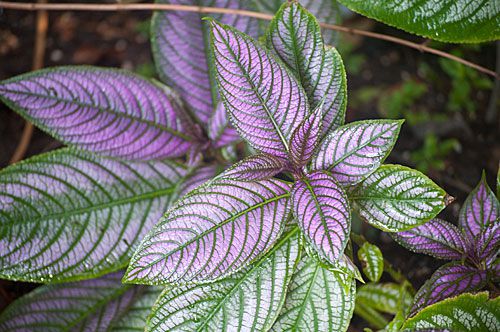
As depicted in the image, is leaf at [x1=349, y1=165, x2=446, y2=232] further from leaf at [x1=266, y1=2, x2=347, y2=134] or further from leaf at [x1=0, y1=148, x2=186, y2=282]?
leaf at [x1=0, y1=148, x2=186, y2=282]

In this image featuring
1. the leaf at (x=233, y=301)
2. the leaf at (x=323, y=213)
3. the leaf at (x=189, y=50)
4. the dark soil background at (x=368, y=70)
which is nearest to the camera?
the leaf at (x=323, y=213)

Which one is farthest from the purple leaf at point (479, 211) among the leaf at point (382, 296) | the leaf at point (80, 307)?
the leaf at point (80, 307)

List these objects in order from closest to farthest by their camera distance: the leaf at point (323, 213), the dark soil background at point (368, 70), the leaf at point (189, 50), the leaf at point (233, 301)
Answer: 1. the leaf at point (323, 213)
2. the leaf at point (233, 301)
3. the leaf at point (189, 50)
4. the dark soil background at point (368, 70)

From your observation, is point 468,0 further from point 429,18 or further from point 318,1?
point 318,1

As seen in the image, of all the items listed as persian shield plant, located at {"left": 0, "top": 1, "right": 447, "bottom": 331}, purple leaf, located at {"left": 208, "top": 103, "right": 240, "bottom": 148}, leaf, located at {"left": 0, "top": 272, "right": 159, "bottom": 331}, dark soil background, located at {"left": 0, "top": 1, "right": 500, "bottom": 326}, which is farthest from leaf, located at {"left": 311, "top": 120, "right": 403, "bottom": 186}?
dark soil background, located at {"left": 0, "top": 1, "right": 500, "bottom": 326}

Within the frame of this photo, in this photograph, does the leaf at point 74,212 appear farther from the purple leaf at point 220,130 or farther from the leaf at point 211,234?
the leaf at point 211,234

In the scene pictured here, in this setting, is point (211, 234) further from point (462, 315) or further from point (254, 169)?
point (462, 315)

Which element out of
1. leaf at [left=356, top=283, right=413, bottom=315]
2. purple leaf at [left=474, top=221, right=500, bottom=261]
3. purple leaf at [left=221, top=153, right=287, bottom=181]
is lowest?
leaf at [left=356, top=283, right=413, bottom=315]
